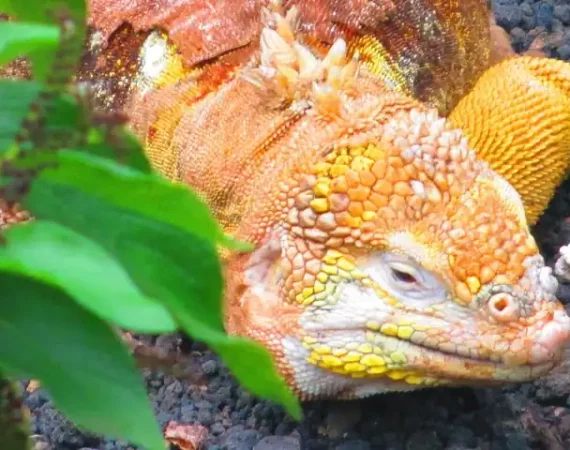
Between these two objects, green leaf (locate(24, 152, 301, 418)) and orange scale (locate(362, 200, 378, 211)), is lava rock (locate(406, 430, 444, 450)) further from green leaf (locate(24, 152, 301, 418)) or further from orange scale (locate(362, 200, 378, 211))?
green leaf (locate(24, 152, 301, 418))

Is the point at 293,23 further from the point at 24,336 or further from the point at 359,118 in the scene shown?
the point at 24,336

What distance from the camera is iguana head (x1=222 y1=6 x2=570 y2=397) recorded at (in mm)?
2381

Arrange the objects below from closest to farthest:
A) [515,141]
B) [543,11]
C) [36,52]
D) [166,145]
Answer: [36,52] → [166,145] → [515,141] → [543,11]

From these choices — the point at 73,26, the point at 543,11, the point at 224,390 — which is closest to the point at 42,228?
the point at 73,26

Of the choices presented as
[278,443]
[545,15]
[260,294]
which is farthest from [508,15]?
[278,443]

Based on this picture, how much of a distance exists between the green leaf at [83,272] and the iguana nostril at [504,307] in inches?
56.0

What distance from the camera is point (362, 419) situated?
9.25ft

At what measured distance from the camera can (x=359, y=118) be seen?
257 centimetres

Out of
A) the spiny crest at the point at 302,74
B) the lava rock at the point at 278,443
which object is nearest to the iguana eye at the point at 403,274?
the spiny crest at the point at 302,74

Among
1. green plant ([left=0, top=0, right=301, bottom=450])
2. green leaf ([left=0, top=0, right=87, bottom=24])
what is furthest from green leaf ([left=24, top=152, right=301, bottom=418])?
green leaf ([left=0, top=0, right=87, bottom=24])

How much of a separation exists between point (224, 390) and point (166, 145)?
0.83 m

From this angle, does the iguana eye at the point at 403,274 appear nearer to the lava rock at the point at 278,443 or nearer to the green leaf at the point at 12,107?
the lava rock at the point at 278,443

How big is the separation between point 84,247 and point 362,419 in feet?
6.09

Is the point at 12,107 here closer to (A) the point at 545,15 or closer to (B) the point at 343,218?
(B) the point at 343,218
